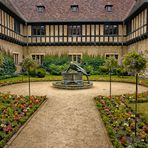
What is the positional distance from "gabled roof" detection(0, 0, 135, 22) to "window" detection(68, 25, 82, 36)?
95 cm

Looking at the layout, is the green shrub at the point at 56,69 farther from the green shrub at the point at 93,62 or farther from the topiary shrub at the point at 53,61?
the green shrub at the point at 93,62

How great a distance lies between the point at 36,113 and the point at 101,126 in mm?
A: 3027

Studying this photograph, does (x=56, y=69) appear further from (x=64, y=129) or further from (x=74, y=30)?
(x=64, y=129)

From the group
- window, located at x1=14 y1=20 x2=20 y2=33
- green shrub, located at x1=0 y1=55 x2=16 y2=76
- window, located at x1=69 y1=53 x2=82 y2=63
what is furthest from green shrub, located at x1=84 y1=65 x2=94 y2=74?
window, located at x1=14 y1=20 x2=20 y2=33

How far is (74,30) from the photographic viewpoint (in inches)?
1168

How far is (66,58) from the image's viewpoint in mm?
29953

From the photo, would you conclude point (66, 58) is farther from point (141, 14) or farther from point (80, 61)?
point (141, 14)

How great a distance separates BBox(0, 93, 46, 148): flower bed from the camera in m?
6.89

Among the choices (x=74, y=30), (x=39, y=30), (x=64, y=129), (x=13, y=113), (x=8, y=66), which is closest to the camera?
(x=64, y=129)

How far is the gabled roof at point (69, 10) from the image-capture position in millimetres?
29469

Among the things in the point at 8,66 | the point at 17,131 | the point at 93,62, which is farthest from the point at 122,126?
the point at 93,62

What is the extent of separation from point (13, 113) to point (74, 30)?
22115 mm

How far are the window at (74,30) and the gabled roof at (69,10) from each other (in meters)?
0.95

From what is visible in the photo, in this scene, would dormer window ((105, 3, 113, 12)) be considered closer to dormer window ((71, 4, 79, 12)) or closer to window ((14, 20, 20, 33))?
dormer window ((71, 4, 79, 12))
